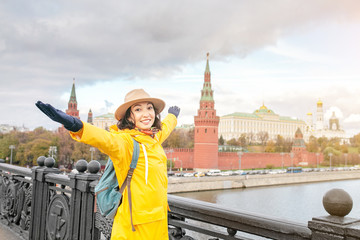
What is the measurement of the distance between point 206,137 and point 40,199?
147ft

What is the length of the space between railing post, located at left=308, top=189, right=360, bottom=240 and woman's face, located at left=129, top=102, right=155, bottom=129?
1.10m

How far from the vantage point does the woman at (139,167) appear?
1731 mm

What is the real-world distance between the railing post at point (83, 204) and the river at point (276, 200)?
74.8 feet

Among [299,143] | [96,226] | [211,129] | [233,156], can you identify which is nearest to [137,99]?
[96,226]

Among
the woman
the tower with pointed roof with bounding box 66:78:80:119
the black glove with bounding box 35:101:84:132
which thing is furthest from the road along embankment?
the tower with pointed roof with bounding box 66:78:80:119

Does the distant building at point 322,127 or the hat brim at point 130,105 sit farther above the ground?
the distant building at point 322,127

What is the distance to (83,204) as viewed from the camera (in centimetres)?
279

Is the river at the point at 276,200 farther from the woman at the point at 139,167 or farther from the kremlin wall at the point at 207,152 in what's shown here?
the woman at the point at 139,167

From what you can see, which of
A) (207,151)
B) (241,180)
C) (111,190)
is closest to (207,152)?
(207,151)

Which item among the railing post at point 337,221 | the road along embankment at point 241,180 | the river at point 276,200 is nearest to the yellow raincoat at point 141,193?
the railing post at point 337,221

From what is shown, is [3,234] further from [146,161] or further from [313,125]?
[313,125]

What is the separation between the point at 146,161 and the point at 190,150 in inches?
1871

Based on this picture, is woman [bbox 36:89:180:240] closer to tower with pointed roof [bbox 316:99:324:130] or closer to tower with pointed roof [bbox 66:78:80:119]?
tower with pointed roof [bbox 66:78:80:119]

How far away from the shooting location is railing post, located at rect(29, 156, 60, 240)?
11.2ft
